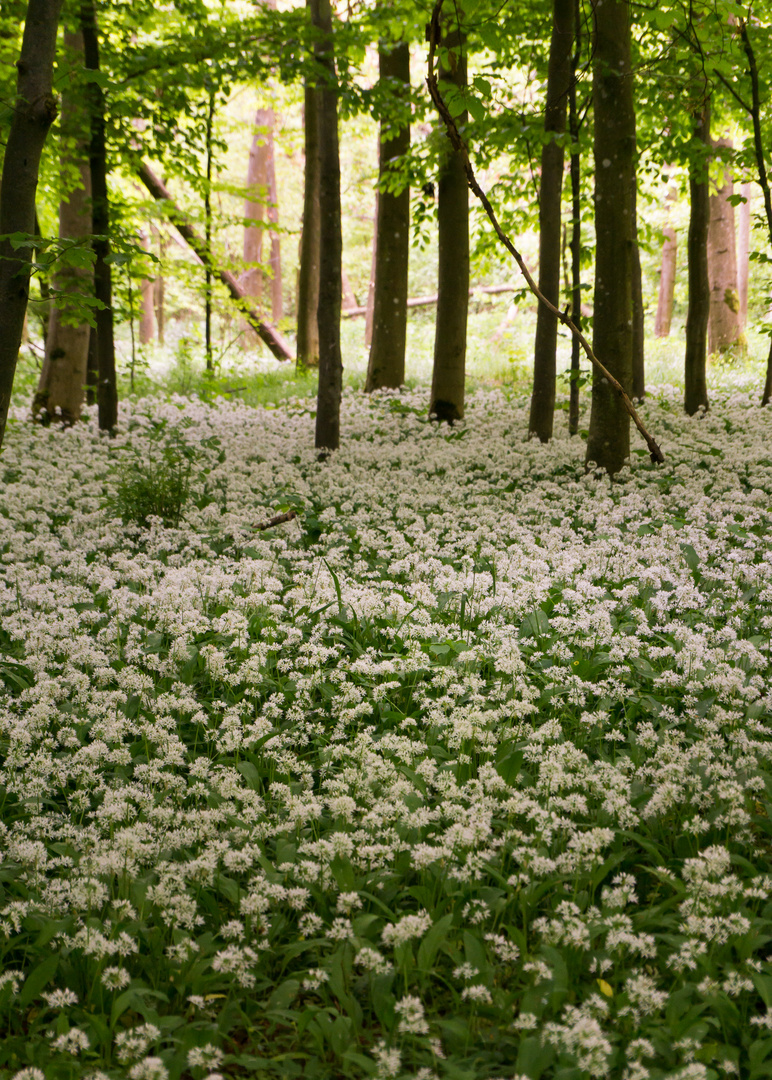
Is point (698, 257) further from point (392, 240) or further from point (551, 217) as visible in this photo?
point (392, 240)

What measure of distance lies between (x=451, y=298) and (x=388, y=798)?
9.59 meters

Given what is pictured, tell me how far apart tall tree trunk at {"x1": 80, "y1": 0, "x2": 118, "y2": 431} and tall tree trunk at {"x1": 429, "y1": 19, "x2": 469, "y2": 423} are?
15.3ft

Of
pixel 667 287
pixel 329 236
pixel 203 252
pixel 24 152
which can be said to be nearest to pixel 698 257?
pixel 329 236

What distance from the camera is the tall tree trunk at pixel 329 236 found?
29.5 ft

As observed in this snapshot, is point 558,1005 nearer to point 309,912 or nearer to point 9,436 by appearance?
point 309,912

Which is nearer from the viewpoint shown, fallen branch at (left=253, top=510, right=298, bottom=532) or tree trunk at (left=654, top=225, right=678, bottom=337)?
fallen branch at (left=253, top=510, right=298, bottom=532)

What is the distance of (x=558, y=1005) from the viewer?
2.37 m

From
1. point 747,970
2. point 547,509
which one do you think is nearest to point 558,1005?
point 747,970

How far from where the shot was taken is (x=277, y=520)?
714 cm

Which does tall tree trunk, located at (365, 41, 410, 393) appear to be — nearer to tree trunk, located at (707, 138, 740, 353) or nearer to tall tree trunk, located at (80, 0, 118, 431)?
tall tree trunk, located at (80, 0, 118, 431)

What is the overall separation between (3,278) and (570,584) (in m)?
4.07

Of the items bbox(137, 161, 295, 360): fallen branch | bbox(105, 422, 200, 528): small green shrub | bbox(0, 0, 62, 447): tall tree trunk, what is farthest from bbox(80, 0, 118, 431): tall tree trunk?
bbox(0, 0, 62, 447): tall tree trunk

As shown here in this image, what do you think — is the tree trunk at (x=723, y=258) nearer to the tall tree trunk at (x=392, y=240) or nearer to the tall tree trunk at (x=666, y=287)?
the tall tree trunk at (x=392, y=240)

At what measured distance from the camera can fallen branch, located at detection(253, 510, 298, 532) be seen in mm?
6984
